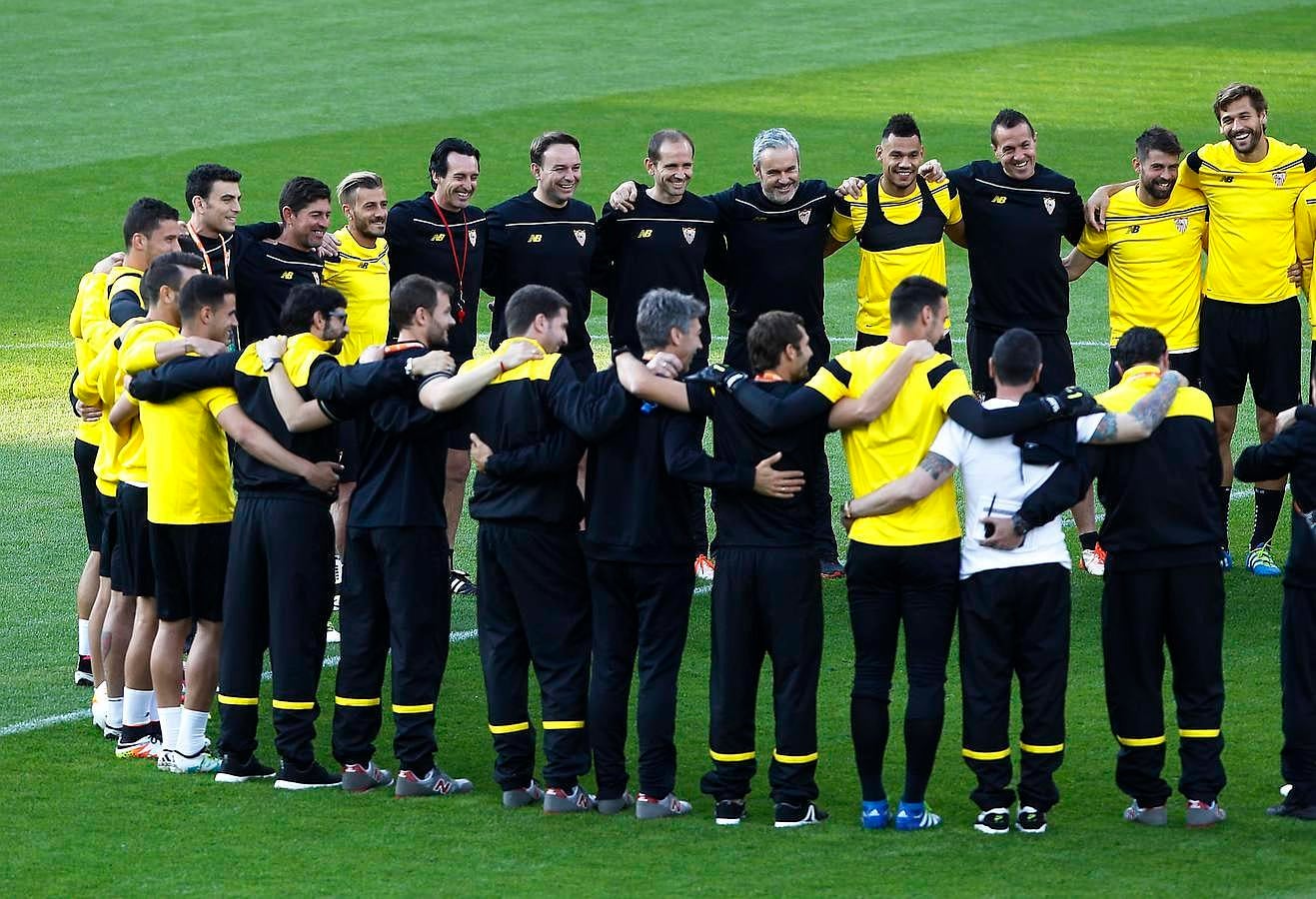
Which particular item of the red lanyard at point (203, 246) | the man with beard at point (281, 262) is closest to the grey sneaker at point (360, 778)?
the man with beard at point (281, 262)

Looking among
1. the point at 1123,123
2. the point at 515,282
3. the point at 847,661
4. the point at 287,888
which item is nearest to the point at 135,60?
the point at 1123,123

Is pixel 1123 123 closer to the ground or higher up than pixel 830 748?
higher up

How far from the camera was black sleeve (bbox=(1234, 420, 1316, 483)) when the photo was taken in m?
7.38

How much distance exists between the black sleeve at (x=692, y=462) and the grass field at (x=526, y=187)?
1.34m

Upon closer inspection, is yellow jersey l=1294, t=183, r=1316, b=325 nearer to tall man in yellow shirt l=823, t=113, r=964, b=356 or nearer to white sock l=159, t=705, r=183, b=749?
tall man in yellow shirt l=823, t=113, r=964, b=356

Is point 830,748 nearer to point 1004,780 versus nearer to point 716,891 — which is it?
point 1004,780

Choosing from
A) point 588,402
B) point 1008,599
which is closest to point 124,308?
point 588,402

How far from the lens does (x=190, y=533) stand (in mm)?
8211

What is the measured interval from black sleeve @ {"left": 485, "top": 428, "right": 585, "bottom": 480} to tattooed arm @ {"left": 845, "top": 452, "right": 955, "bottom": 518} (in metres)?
1.13

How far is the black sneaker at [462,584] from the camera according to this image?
35.9ft

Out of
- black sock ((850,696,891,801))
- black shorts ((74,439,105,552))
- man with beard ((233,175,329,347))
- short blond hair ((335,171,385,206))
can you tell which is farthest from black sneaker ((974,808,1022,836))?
short blond hair ((335,171,385,206))

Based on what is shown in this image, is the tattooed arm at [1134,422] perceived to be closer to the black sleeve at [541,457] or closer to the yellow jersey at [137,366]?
the black sleeve at [541,457]

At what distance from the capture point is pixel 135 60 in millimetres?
28094

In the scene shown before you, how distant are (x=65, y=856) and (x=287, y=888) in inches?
37.7
